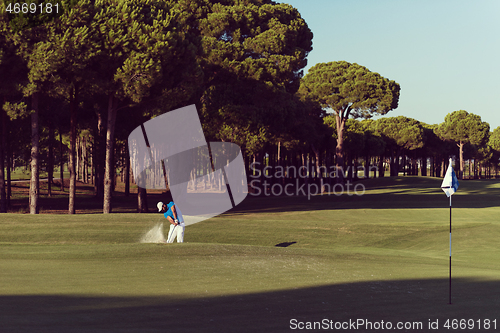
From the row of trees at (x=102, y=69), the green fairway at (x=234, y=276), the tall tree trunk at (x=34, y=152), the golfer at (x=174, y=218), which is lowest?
the green fairway at (x=234, y=276)

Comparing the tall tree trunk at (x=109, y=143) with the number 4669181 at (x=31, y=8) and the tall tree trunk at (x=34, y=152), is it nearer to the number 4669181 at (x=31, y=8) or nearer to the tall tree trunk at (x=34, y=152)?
the tall tree trunk at (x=34, y=152)

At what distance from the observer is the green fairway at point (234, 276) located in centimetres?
757

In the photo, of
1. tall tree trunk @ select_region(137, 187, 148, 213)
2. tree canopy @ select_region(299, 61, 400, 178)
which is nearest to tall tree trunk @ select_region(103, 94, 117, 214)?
tall tree trunk @ select_region(137, 187, 148, 213)

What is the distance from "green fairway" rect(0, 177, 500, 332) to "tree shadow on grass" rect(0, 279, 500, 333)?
0.02m

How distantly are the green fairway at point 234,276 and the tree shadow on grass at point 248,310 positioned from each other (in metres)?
0.02

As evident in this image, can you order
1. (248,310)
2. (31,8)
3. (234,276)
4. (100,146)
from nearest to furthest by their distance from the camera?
(248,310) → (234,276) → (31,8) → (100,146)

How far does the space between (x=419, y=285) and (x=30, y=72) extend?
21.5 m

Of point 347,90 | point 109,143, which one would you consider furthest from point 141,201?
point 347,90

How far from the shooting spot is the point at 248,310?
810cm

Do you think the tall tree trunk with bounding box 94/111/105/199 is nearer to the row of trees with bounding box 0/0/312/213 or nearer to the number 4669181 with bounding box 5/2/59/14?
the row of trees with bounding box 0/0/312/213

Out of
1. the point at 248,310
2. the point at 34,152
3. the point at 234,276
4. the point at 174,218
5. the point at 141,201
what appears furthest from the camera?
the point at 141,201

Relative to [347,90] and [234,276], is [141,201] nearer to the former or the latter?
[234,276]

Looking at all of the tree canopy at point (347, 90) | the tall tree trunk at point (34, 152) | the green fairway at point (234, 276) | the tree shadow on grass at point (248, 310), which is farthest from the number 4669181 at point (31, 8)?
the tree canopy at point (347, 90)

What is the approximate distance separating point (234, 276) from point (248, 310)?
3.47m
